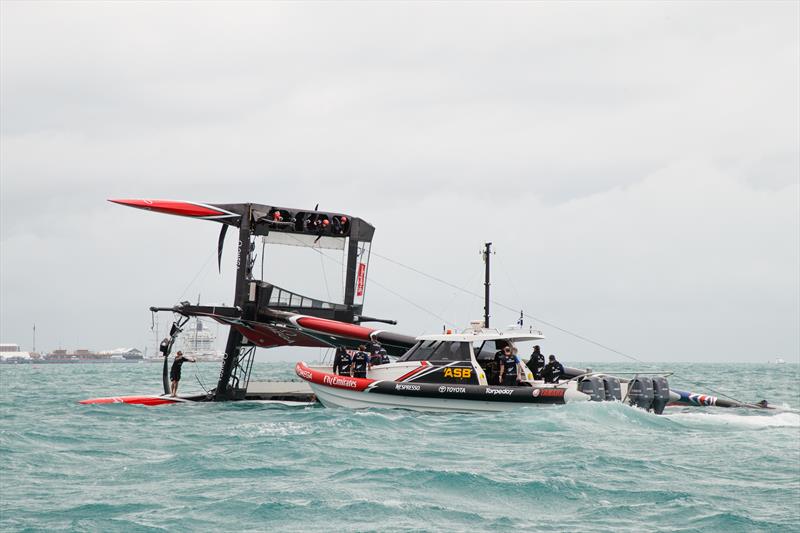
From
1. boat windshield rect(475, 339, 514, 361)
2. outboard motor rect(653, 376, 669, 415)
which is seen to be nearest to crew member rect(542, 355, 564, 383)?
boat windshield rect(475, 339, 514, 361)

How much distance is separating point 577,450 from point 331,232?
53.4 feet

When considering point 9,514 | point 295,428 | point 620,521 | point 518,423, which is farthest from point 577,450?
point 9,514

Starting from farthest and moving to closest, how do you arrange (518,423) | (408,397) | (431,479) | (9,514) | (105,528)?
(408,397) → (518,423) → (431,479) → (9,514) → (105,528)

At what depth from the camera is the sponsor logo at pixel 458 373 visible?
73.7ft

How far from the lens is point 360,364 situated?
24.6 metres

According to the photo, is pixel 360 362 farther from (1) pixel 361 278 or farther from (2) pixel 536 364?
(1) pixel 361 278

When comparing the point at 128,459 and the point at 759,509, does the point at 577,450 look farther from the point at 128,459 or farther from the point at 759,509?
the point at 128,459

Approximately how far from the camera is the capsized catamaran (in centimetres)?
2202

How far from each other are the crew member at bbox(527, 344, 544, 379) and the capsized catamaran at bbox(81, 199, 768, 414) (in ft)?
3.04

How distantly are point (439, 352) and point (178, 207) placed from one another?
10.5 meters

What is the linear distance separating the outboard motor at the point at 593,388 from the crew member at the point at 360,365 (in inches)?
245

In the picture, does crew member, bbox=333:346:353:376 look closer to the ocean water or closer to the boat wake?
the ocean water

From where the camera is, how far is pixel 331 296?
1216 inches

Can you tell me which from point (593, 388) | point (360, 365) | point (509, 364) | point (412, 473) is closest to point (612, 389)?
point (593, 388)
